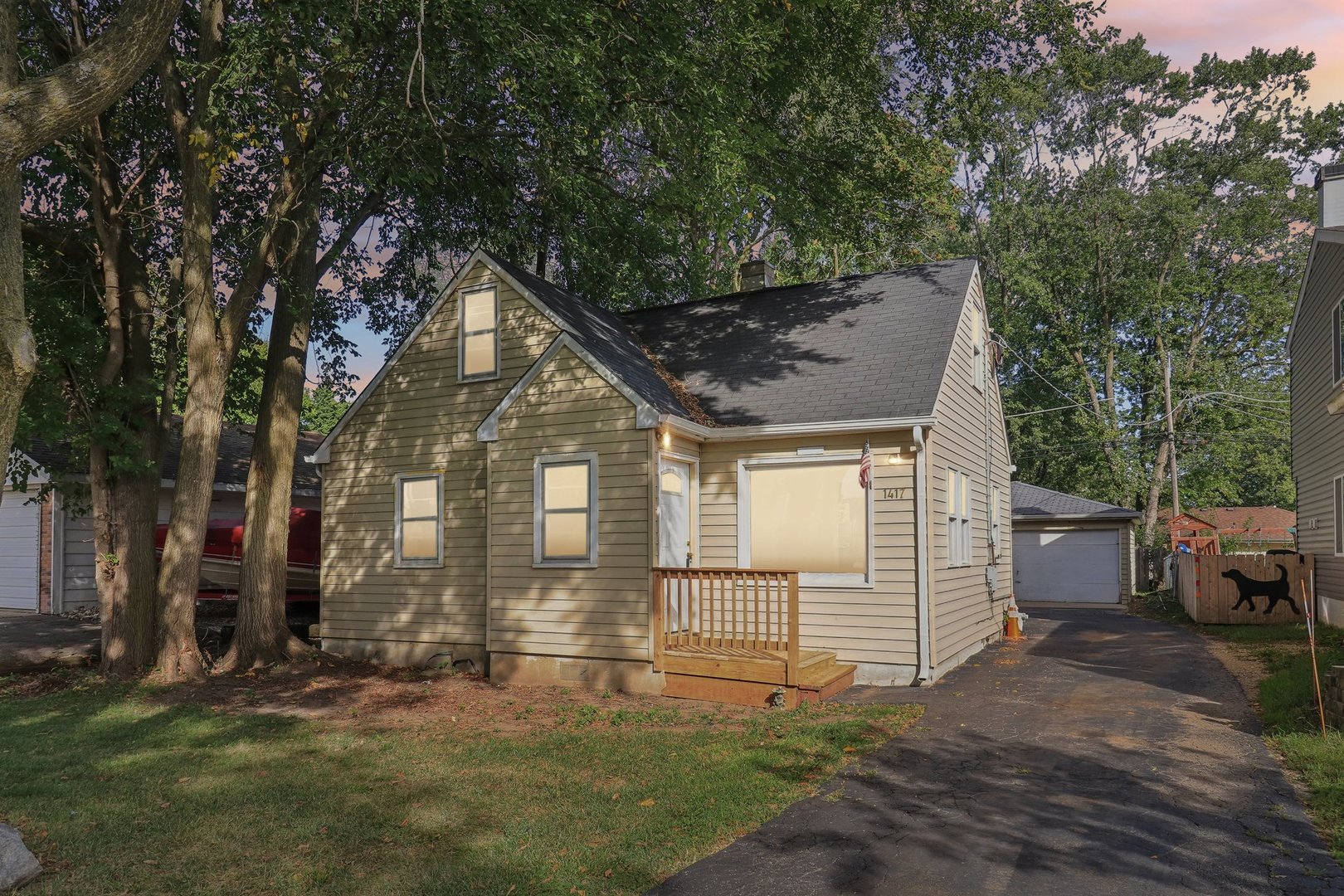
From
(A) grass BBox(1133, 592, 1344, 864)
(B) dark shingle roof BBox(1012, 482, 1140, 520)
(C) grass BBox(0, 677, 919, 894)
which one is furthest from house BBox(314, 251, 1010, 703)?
(B) dark shingle roof BBox(1012, 482, 1140, 520)

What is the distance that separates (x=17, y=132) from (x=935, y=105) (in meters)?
14.5

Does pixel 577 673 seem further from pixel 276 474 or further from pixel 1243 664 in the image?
pixel 1243 664

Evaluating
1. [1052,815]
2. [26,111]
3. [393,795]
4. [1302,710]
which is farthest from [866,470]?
[26,111]

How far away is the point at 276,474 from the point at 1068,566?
78.6 feet

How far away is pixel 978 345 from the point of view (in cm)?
1599

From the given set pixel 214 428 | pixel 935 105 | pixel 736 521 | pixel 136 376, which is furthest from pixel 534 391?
pixel 935 105

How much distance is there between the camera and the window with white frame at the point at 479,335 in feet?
44.2

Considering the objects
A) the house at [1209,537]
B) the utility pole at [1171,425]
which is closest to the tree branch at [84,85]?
the house at [1209,537]

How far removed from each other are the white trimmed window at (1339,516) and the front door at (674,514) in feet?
38.1

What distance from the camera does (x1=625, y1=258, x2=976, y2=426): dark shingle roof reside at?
1250cm

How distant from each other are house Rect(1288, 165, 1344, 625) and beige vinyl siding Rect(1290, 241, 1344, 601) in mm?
15

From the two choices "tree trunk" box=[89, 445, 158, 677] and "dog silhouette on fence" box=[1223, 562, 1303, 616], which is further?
"dog silhouette on fence" box=[1223, 562, 1303, 616]

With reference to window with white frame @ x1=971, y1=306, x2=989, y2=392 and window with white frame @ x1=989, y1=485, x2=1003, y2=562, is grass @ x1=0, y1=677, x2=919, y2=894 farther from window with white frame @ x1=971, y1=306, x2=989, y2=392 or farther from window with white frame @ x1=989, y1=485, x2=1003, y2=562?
window with white frame @ x1=971, y1=306, x2=989, y2=392

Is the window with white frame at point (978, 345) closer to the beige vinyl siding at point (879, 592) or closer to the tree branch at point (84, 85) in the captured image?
the beige vinyl siding at point (879, 592)
